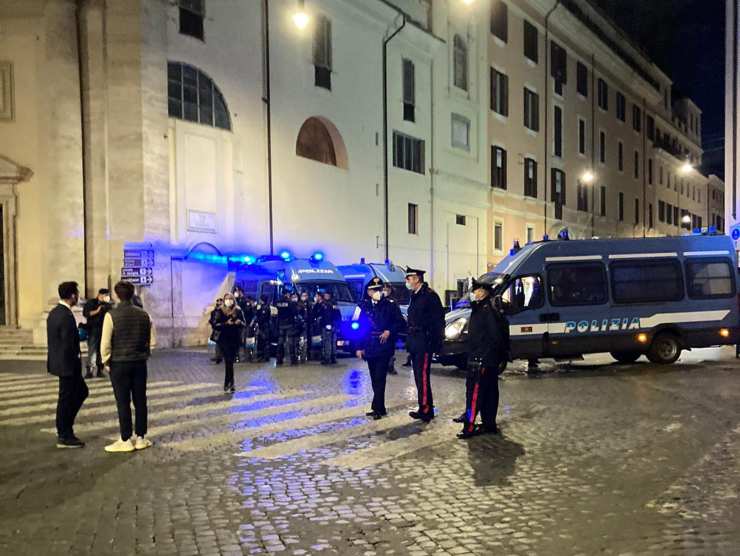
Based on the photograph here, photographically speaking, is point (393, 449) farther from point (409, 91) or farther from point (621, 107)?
point (621, 107)

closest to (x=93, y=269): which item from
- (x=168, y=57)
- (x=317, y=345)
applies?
(x=168, y=57)

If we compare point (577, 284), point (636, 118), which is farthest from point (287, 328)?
point (636, 118)

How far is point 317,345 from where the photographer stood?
52.4ft

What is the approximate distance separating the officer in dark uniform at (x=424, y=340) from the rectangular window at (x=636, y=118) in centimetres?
4874

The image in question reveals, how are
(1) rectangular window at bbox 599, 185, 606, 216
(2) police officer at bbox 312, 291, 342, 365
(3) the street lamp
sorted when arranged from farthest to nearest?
(1) rectangular window at bbox 599, 185, 606, 216
(3) the street lamp
(2) police officer at bbox 312, 291, 342, 365

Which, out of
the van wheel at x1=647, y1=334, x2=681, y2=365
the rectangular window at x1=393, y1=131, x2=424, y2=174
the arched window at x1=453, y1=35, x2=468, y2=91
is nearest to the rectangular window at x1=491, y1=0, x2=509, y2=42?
the arched window at x1=453, y1=35, x2=468, y2=91

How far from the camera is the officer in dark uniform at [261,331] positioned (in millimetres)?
16266

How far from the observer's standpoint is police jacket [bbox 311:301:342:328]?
15.6 metres

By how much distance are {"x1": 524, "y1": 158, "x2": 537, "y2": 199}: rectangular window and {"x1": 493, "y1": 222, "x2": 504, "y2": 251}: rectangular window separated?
3167 mm

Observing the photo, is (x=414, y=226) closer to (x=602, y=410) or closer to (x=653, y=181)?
(x=602, y=410)

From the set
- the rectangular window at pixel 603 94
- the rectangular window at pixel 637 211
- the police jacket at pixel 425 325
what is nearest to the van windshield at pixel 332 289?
the police jacket at pixel 425 325

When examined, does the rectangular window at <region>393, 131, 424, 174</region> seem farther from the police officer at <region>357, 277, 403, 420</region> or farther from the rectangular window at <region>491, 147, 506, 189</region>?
the police officer at <region>357, 277, 403, 420</region>

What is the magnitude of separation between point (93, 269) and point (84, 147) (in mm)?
3504

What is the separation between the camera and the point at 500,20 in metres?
36.0
